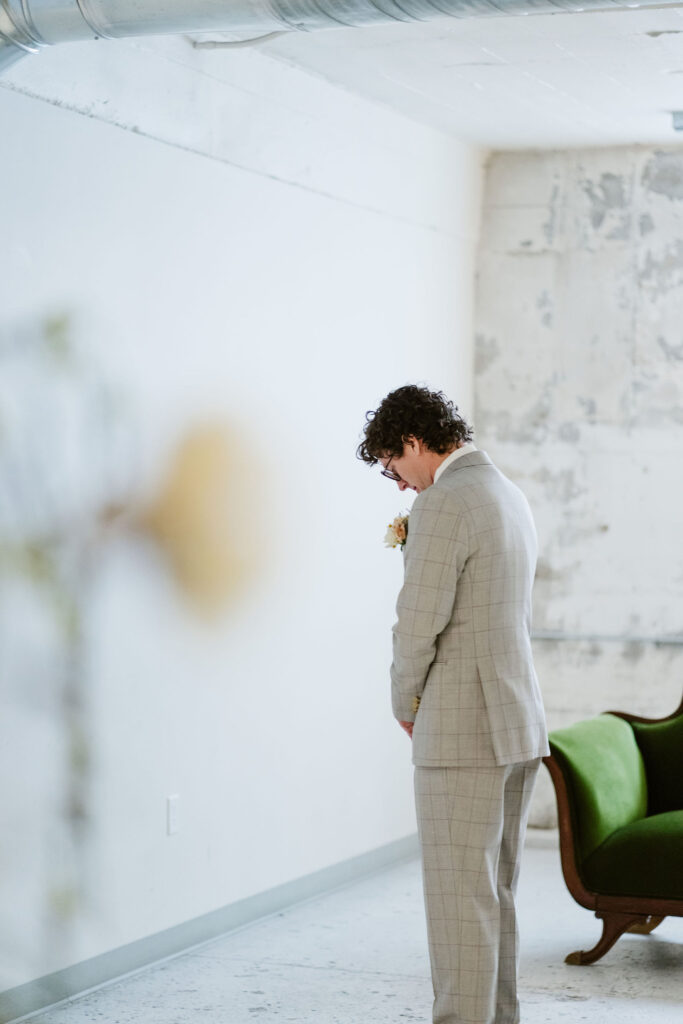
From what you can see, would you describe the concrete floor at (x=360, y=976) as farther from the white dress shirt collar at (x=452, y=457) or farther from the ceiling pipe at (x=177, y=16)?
the ceiling pipe at (x=177, y=16)

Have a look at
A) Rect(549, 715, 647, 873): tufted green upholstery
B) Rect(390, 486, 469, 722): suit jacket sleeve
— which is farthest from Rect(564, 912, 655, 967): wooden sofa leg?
Rect(390, 486, 469, 722): suit jacket sleeve

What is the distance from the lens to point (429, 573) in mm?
3326

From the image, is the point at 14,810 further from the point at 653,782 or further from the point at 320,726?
the point at 653,782

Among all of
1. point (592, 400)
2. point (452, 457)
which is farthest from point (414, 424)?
point (592, 400)

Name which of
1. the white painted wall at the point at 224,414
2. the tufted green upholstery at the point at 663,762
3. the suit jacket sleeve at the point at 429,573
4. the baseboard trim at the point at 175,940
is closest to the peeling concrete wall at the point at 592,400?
the white painted wall at the point at 224,414

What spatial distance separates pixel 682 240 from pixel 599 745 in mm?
2719

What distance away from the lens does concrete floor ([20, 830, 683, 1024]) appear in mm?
4051

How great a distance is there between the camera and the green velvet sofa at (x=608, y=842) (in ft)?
14.3

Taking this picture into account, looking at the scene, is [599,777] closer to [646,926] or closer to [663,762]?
[663,762]

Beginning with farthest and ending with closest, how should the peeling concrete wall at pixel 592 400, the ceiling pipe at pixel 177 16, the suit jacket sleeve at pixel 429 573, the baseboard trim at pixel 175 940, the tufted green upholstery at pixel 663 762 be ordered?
1. the peeling concrete wall at pixel 592 400
2. the tufted green upholstery at pixel 663 762
3. the baseboard trim at pixel 175 940
4. the suit jacket sleeve at pixel 429 573
5. the ceiling pipe at pixel 177 16

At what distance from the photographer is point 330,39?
15.9 feet

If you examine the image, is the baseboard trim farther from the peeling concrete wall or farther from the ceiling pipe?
the ceiling pipe

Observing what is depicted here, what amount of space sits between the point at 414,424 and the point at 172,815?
69.0 inches

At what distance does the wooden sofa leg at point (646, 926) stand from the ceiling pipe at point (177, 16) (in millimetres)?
2978
